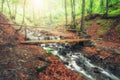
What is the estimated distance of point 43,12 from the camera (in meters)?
82.6

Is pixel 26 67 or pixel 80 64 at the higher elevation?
pixel 26 67

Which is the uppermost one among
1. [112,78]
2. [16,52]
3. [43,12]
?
[43,12]

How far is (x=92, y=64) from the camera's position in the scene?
47.1ft

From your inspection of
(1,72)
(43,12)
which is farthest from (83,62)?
(43,12)

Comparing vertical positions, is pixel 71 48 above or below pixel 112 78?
above

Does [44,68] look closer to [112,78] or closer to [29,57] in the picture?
[29,57]

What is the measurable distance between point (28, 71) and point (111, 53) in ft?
27.0

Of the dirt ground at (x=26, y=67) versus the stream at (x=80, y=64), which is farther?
the stream at (x=80, y=64)

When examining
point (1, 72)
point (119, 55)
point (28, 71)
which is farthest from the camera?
point (119, 55)

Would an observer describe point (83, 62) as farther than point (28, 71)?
Yes

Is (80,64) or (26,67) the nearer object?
(26,67)

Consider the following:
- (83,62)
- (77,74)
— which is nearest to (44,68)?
(77,74)

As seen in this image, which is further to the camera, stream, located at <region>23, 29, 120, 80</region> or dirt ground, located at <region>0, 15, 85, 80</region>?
stream, located at <region>23, 29, 120, 80</region>

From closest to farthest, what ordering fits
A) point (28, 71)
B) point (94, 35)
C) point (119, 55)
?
point (28, 71)
point (119, 55)
point (94, 35)
